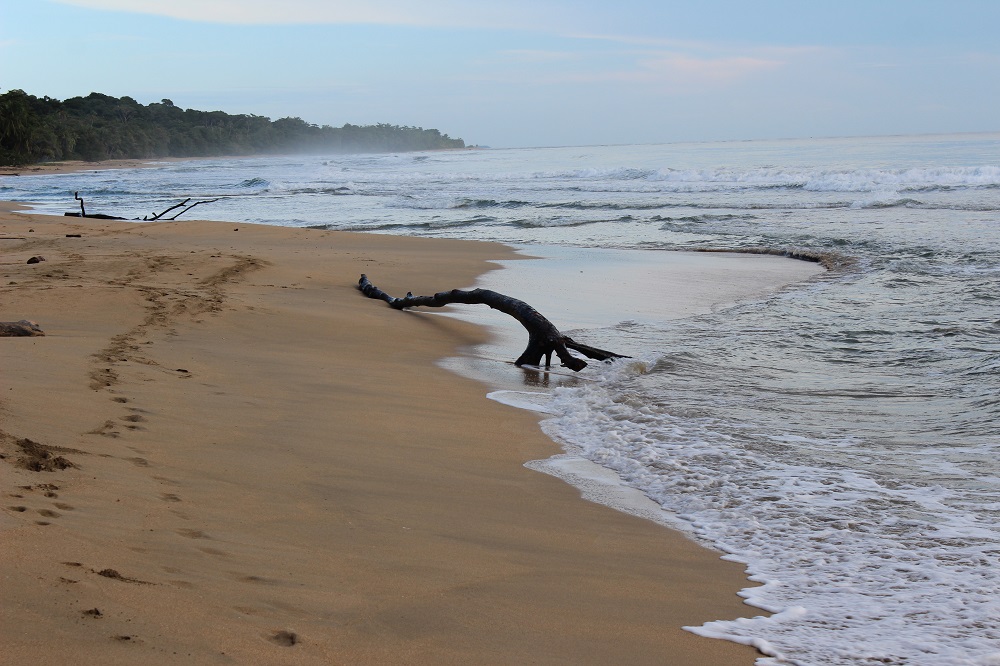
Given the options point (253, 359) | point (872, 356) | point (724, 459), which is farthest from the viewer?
point (872, 356)

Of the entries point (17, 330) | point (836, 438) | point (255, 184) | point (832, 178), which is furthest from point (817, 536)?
point (255, 184)

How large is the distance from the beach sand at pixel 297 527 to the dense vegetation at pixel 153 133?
68.6 metres

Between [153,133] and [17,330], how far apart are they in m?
106

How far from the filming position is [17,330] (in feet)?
17.4

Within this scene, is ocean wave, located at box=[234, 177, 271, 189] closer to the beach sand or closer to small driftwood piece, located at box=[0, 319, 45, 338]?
the beach sand

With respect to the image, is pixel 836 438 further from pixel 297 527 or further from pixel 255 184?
pixel 255 184

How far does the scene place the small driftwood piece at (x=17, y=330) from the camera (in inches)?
207

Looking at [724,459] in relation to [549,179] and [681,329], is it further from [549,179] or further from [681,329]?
[549,179]

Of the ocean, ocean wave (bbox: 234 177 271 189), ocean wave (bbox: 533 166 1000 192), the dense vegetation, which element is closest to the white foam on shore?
the ocean

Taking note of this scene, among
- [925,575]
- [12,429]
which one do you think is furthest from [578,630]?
[12,429]

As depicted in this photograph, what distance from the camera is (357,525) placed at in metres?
2.93

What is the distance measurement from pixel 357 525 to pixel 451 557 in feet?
1.33

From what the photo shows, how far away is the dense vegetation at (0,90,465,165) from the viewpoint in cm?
6662

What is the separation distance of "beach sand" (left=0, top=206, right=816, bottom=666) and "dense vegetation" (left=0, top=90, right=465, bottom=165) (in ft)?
225
